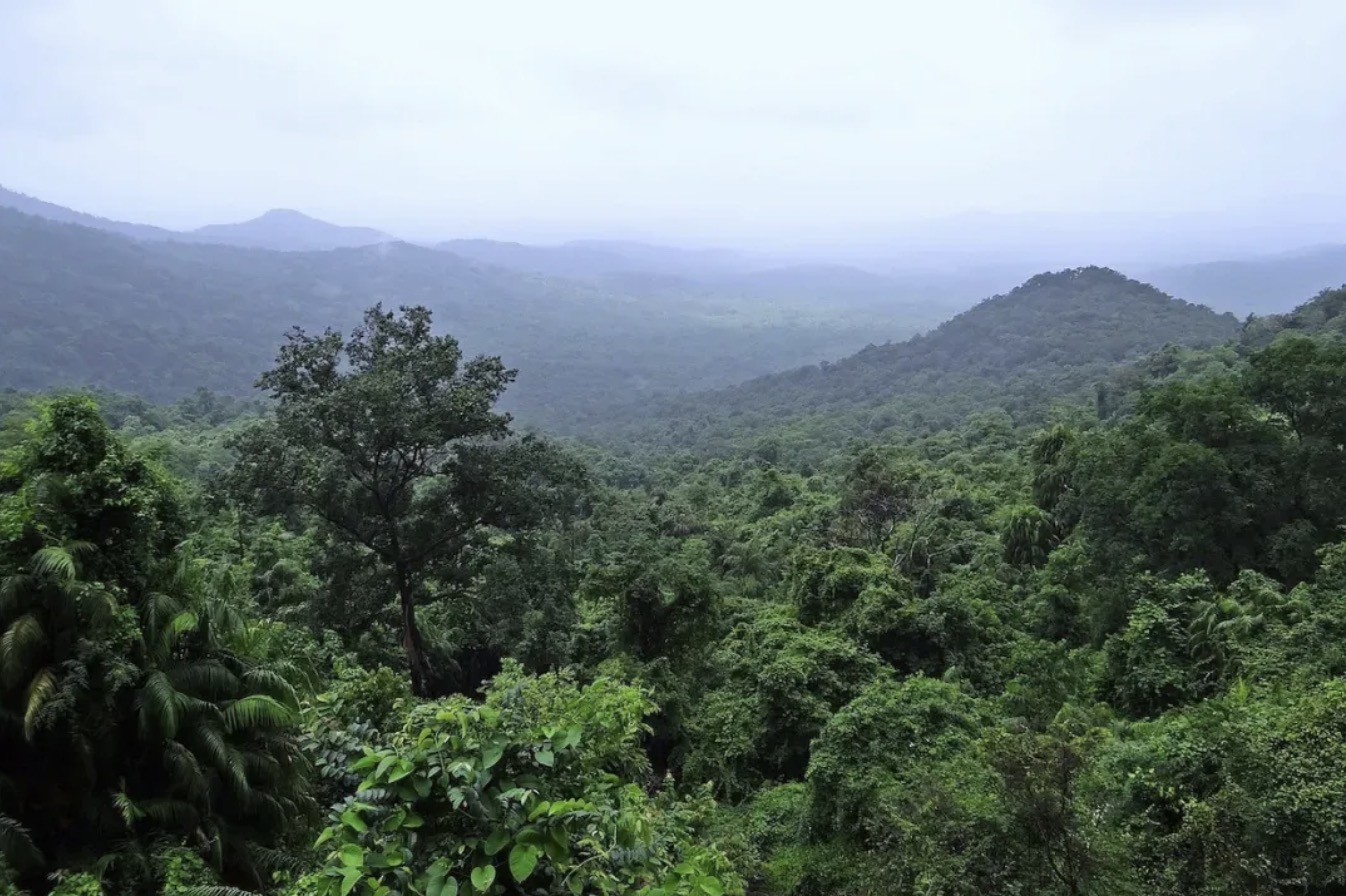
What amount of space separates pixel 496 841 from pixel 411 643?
1173 cm

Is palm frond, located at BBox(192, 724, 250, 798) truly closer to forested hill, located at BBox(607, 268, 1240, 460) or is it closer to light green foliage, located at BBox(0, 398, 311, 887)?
light green foliage, located at BBox(0, 398, 311, 887)

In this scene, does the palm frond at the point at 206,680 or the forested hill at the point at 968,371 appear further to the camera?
the forested hill at the point at 968,371

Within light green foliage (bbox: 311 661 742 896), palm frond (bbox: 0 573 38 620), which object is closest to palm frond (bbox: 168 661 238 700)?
palm frond (bbox: 0 573 38 620)

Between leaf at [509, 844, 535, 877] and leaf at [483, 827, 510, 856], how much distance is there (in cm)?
5

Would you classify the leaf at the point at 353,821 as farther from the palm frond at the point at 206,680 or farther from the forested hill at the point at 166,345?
the forested hill at the point at 166,345

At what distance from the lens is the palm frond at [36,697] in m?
5.62

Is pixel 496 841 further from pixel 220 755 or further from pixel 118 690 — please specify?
pixel 118 690

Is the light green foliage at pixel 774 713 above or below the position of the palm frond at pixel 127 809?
below

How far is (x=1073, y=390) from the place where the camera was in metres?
82.8

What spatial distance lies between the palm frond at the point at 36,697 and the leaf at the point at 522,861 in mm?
4756

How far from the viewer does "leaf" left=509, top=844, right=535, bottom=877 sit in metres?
→ 2.93

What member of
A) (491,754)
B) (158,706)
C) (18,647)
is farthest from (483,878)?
(18,647)

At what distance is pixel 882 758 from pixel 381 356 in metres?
10.2

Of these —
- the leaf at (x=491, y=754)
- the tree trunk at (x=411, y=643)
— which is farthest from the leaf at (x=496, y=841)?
the tree trunk at (x=411, y=643)
